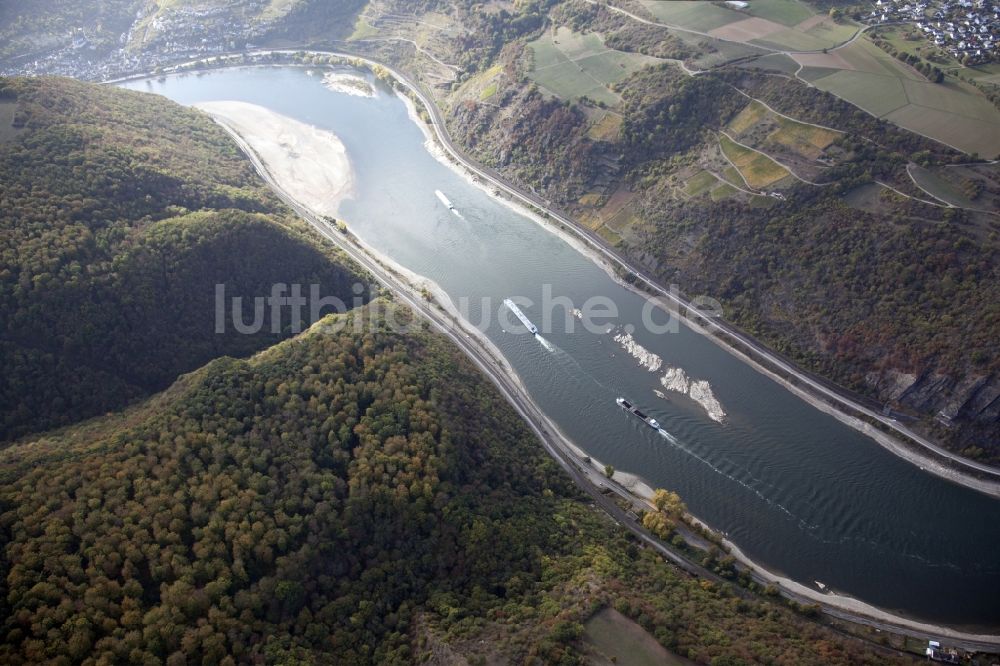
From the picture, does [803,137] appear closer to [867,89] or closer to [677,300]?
[867,89]

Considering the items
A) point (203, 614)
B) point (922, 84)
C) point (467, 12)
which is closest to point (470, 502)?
point (203, 614)

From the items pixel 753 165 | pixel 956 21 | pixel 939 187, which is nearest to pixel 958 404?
pixel 939 187

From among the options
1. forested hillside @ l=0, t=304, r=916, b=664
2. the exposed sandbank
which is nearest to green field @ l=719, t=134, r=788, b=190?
forested hillside @ l=0, t=304, r=916, b=664

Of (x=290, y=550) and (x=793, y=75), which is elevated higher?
(x=793, y=75)

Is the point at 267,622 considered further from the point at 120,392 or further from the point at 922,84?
the point at 922,84

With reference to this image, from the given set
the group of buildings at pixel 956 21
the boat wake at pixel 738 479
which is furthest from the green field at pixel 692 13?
the boat wake at pixel 738 479

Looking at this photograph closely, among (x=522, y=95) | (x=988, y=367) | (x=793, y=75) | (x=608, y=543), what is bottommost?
(x=608, y=543)

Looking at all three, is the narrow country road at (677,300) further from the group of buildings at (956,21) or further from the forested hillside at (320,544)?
the group of buildings at (956,21)
